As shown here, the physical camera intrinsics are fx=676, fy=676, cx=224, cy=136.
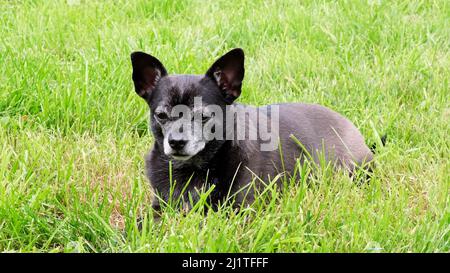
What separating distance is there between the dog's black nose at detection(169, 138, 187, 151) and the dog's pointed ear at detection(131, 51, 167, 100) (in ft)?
1.55

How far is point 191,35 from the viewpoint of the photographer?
5.74 meters

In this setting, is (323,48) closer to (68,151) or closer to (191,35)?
(191,35)

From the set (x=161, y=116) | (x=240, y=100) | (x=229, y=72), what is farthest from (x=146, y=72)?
(x=240, y=100)

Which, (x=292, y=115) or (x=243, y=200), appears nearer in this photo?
(x=243, y=200)

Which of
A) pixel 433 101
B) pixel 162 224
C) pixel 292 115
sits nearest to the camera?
pixel 162 224

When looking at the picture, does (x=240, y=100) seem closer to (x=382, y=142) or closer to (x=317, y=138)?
(x=317, y=138)

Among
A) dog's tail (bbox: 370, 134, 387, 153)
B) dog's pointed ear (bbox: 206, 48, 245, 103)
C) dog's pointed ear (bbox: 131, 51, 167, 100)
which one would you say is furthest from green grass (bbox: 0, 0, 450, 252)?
dog's pointed ear (bbox: 206, 48, 245, 103)

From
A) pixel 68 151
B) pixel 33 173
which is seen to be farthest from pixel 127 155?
pixel 33 173

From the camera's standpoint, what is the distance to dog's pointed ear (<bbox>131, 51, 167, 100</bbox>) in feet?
12.5

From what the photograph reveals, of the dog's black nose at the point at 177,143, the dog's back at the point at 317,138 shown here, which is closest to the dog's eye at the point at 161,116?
the dog's black nose at the point at 177,143

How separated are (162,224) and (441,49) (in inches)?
140

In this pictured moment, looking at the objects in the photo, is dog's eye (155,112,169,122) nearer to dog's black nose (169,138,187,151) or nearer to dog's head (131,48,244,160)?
dog's head (131,48,244,160)

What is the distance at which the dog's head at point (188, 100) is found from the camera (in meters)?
3.58

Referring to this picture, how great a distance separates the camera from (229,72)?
3.78 m
